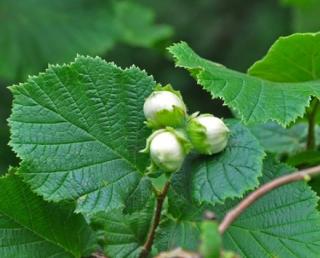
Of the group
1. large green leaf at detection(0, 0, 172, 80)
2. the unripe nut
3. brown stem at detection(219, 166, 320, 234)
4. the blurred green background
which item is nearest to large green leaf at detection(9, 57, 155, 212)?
the unripe nut

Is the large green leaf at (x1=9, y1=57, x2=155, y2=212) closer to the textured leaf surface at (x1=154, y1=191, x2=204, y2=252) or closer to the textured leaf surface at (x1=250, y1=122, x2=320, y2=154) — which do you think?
the textured leaf surface at (x1=154, y1=191, x2=204, y2=252)

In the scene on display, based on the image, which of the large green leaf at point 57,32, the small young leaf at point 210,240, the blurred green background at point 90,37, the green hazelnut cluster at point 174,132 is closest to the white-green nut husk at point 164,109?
the green hazelnut cluster at point 174,132

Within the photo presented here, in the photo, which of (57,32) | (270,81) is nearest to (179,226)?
(270,81)

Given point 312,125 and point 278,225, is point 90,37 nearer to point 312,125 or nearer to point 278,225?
point 312,125

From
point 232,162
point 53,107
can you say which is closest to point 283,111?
point 232,162

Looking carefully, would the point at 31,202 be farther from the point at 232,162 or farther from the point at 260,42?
the point at 260,42
